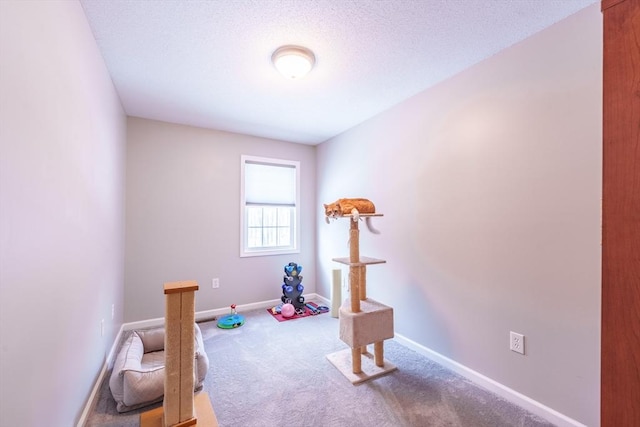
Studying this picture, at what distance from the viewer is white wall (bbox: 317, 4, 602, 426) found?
60.5 inches

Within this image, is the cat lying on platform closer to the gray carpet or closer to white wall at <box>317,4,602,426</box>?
white wall at <box>317,4,602,426</box>

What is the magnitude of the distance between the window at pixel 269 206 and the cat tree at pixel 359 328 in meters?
1.87

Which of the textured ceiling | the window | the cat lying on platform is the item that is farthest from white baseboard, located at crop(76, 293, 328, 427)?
the textured ceiling

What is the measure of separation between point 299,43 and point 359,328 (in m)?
2.14

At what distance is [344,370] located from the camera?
2.19 meters

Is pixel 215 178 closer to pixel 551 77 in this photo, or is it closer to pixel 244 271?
pixel 244 271

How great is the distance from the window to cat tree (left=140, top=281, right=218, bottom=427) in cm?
240

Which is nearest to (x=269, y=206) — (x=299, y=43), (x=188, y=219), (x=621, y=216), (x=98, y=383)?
(x=188, y=219)

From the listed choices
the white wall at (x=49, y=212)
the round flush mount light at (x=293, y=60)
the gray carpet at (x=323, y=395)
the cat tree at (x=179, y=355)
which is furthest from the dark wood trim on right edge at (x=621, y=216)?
the white wall at (x=49, y=212)

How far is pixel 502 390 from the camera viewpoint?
187cm

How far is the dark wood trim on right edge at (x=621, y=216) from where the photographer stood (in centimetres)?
65

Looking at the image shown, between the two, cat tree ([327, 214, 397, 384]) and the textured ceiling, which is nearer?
the textured ceiling

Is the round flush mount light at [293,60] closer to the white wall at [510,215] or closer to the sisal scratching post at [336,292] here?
the white wall at [510,215]

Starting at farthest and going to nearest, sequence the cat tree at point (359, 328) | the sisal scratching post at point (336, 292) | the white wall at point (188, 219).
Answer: the sisal scratching post at point (336, 292) → the white wall at point (188, 219) → the cat tree at point (359, 328)
